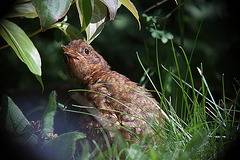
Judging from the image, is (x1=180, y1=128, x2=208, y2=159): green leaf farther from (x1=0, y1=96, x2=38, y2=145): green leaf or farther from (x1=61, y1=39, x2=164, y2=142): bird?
(x1=0, y1=96, x2=38, y2=145): green leaf

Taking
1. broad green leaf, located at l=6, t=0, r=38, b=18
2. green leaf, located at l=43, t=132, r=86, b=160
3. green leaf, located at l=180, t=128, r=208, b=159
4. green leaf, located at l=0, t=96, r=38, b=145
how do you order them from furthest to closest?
1. broad green leaf, located at l=6, t=0, r=38, b=18
2. green leaf, located at l=0, t=96, r=38, b=145
3. green leaf, located at l=43, t=132, r=86, b=160
4. green leaf, located at l=180, t=128, r=208, b=159

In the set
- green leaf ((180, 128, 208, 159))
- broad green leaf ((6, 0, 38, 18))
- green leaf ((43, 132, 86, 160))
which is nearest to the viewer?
green leaf ((180, 128, 208, 159))

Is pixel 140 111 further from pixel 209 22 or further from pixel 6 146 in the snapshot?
pixel 209 22

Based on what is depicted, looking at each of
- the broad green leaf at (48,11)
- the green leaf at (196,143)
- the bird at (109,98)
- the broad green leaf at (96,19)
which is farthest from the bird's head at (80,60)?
the green leaf at (196,143)

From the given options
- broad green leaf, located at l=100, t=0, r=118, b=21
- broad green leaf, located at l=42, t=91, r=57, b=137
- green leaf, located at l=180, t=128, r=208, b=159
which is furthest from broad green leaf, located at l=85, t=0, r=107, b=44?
green leaf, located at l=180, t=128, r=208, b=159

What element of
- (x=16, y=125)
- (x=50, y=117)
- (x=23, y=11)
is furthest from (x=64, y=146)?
(x=23, y=11)

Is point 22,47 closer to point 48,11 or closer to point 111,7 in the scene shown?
point 48,11
